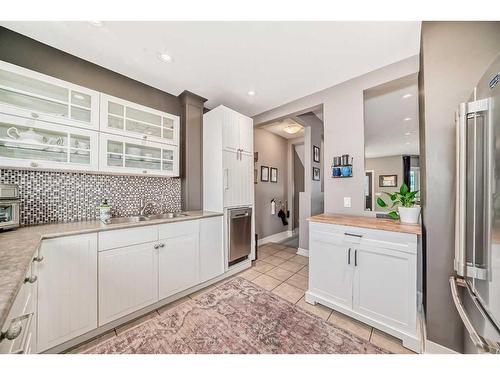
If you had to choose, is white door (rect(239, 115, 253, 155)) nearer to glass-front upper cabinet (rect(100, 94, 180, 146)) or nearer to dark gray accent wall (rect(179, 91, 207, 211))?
dark gray accent wall (rect(179, 91, 207, 211))

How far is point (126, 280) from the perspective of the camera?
5.07 feet

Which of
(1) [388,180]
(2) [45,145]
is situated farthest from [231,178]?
(1) [388,180]

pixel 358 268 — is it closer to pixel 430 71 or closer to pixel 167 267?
pixel 430 71

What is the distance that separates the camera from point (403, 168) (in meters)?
2.48

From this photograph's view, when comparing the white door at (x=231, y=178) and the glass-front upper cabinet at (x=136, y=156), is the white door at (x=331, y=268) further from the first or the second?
the glass-front upper cabinet at (x=136, y=156)

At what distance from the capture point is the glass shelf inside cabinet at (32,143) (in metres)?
1.39

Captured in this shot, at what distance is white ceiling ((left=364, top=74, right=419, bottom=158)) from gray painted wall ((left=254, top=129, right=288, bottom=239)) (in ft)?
5.95

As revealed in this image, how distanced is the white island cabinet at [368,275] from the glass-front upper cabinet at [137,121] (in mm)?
2163

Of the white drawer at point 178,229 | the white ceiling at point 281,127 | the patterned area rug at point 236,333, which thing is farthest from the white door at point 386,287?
the white ceiling at point 281,127

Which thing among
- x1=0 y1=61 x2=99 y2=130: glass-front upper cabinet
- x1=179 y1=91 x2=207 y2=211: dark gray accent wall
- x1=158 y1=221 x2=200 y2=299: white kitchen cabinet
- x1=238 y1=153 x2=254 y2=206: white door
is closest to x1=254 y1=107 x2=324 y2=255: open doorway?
x1=238 y1=153 x2=254 y2=206: white door

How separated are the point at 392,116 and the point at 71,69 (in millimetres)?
4389

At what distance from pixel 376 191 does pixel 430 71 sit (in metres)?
1.28

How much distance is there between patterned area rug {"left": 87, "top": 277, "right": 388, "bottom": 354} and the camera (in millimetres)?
1306
